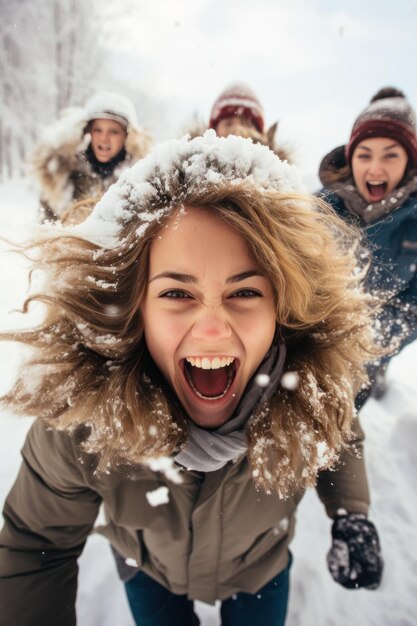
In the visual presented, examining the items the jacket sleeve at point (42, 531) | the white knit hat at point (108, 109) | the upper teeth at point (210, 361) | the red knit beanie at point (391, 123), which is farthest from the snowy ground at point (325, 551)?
the white knit hat at point (108, 109)

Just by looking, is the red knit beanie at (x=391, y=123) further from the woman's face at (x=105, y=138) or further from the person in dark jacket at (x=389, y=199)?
the woman's face at (x=105, y=138)

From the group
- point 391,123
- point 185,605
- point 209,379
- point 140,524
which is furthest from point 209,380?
point 391,123

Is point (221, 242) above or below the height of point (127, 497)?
above

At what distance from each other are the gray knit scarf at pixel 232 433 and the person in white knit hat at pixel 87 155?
2.78 m

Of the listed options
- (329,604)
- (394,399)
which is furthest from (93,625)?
(394,399)

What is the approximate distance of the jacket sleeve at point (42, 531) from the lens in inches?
43.8

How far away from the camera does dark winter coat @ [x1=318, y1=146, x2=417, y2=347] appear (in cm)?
205

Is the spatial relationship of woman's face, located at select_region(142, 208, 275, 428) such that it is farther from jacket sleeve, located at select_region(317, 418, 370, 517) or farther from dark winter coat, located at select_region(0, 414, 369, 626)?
jacket sleeve, located at select_region(317, 418, 370, 517)

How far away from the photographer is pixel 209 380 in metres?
1.26

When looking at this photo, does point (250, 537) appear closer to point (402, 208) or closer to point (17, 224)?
point (17, 224)

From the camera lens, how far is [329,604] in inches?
72.4

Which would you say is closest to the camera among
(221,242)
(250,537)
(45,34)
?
(221,242)

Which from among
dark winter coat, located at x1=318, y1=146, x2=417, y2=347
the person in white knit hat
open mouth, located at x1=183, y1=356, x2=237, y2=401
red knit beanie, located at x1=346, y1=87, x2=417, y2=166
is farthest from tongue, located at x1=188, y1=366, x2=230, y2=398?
the person in white knit hat

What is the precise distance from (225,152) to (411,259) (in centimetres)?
161
